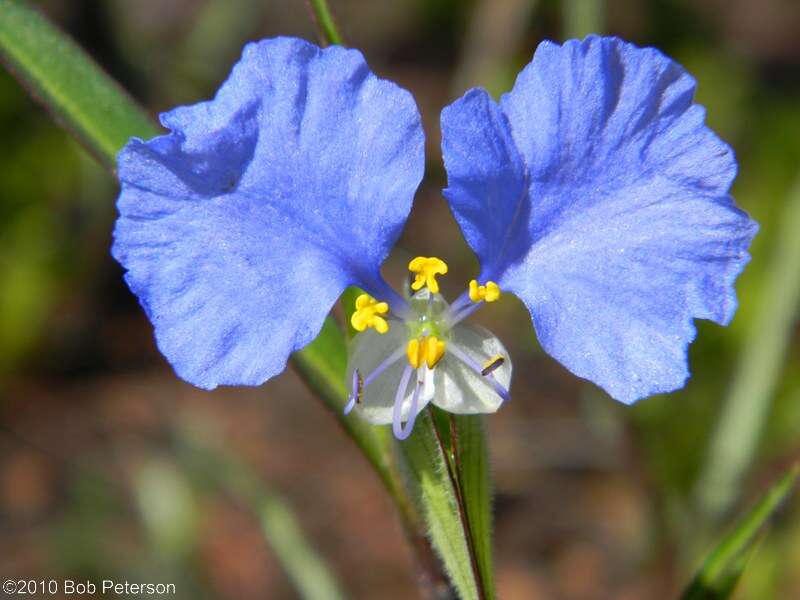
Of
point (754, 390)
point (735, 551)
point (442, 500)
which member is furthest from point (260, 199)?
point (754, 390)

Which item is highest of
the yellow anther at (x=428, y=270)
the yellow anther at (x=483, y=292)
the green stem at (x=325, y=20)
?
the green stem at (x=325, y=20)

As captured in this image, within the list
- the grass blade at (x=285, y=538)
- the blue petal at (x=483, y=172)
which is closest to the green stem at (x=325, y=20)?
the blue petal at (x=483, y=172)

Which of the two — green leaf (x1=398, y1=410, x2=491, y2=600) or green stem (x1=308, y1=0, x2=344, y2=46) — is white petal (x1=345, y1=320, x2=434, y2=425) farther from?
green stem (x1=308, y1=0, x2=344, y2=46)

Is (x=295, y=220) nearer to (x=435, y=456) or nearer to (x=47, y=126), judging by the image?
(x=435, y=456)

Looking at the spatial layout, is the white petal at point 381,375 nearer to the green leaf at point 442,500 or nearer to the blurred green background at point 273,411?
the green leaf at point 442,500

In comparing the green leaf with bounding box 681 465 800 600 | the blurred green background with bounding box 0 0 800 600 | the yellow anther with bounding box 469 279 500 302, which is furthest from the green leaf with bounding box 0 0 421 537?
the blurred green background with bounding box 0 0 800 600

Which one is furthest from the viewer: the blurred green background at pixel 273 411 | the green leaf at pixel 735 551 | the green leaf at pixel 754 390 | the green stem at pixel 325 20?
the blurred green background at pixel 273 411

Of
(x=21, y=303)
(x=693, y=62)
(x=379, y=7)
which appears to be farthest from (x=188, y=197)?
(x=379, y=7)
